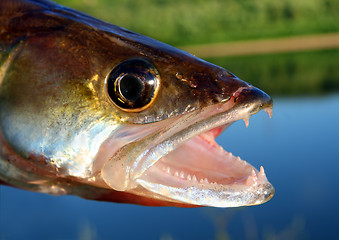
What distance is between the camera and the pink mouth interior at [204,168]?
1.55 metres

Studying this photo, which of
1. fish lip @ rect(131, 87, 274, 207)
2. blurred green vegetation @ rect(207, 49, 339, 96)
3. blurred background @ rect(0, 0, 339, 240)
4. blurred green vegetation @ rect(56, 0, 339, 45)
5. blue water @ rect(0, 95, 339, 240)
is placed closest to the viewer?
fish lip @ rect(131, 87, 274, 207)

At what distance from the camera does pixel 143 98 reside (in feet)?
5.08

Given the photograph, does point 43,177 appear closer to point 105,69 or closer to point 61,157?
point 61,157

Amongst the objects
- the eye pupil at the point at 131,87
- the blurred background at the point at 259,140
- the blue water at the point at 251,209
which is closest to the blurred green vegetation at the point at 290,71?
the blurred background at the point at 259,140

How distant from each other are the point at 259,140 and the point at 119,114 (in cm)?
1376

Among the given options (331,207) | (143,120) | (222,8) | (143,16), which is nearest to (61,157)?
(143,120)

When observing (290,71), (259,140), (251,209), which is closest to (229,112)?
(251,209)

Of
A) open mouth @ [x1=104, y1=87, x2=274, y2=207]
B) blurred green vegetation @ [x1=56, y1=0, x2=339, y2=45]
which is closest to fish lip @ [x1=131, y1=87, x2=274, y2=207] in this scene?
open mouth @ [x1=104, y1=87, x2=274, y2=207]

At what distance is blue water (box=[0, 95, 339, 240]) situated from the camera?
1091 cm

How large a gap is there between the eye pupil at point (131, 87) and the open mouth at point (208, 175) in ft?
0.63

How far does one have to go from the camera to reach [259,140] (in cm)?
1488

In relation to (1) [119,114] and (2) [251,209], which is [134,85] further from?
(2) [251,209]

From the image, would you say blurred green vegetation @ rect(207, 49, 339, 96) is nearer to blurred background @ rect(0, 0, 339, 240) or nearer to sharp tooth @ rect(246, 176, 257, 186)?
blurred background @ rect(0, 0, 339, 240)

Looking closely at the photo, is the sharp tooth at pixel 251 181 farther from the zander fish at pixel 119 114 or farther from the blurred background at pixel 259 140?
the blurred background at pixel 259 140
